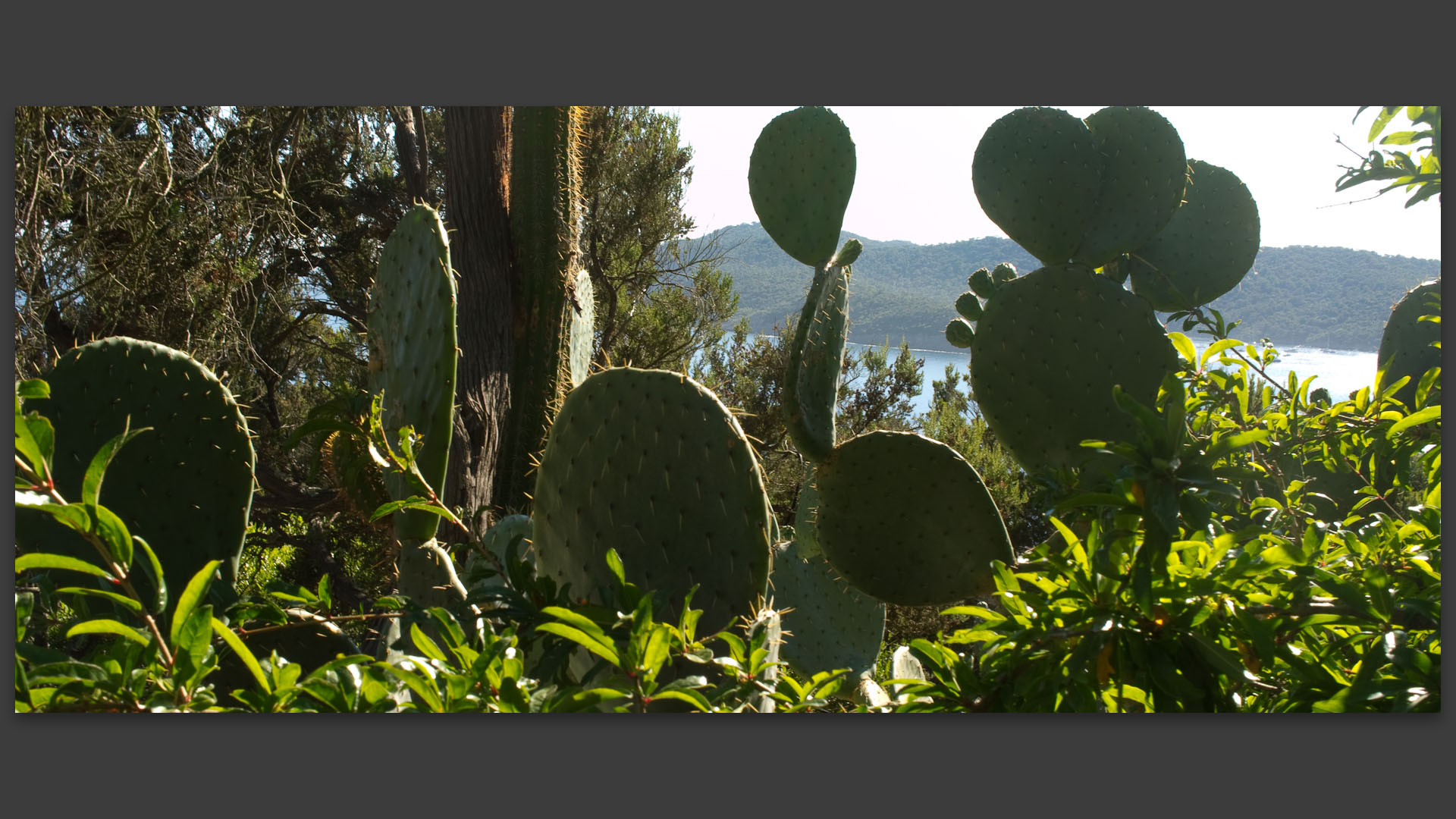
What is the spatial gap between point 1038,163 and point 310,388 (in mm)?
2754

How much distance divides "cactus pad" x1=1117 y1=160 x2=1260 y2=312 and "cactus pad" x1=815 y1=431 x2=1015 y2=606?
68 cm

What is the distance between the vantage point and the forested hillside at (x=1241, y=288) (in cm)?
168

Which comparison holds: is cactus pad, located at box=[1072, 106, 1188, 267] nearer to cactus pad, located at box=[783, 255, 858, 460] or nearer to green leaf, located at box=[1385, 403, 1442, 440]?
cactus pad, located at box=[783, 255, 858, 460]

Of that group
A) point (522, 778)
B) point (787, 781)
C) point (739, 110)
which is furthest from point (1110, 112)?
point (522, 778)

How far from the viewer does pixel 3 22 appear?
134 centimetres

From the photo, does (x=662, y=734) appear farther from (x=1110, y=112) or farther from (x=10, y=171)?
(x=1110, y=112)

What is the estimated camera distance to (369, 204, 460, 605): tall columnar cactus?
116 centimetres

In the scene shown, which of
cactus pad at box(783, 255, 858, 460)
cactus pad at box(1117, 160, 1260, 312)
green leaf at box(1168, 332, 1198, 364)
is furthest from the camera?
cactus pad at box(1117, 160, 1260, 312)

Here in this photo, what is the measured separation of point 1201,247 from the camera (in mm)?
1949

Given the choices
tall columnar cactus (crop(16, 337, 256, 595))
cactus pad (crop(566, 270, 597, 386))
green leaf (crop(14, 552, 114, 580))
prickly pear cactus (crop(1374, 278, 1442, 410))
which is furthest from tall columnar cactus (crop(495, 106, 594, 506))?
prickly pear cactus (crop(1374, 278, 1442, 410))

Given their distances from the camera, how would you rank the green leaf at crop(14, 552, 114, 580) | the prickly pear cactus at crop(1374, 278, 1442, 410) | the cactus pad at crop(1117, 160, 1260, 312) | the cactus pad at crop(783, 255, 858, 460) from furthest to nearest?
the cactus pad at crop(1117, 160, 1260, 312), the prickly pear cactus at crop(1374, 278, 1442, 410), the cactus pad at crop(783, 255, 858, 460), the green leaf at crop(14, 552, 114, 580)

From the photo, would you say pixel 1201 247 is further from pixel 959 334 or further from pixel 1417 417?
pixel 1417 417

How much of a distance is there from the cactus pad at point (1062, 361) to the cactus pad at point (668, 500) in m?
0.83

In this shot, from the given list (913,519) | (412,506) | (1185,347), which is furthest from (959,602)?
(412,506)
